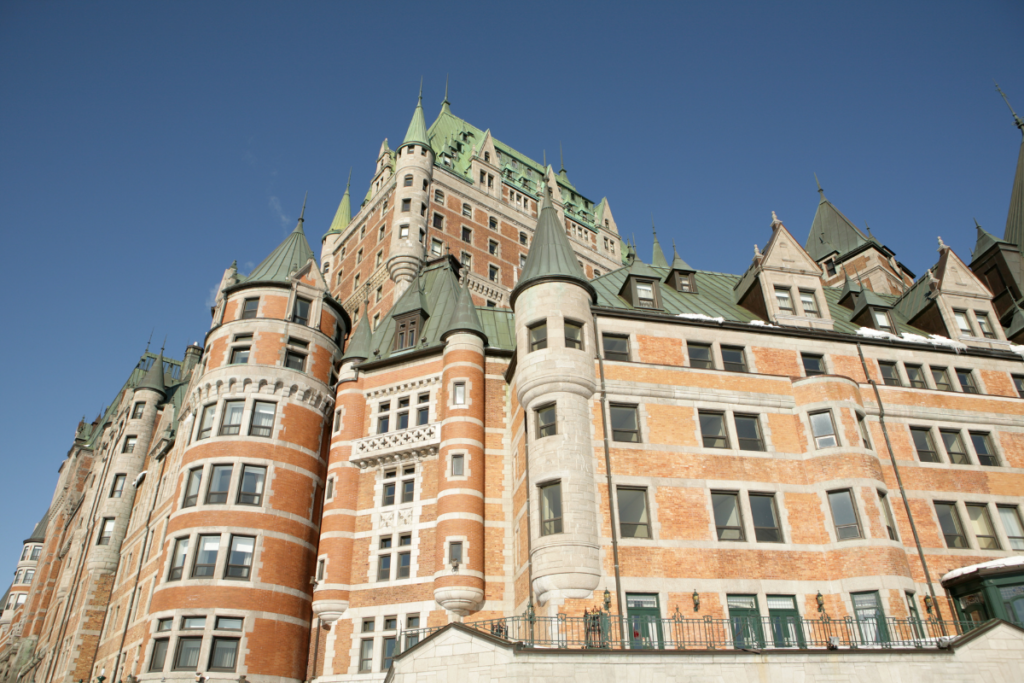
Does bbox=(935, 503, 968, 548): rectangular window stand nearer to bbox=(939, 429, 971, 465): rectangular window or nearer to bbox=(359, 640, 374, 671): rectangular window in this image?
bbox=(939, 429, 971, 465): rectangular window

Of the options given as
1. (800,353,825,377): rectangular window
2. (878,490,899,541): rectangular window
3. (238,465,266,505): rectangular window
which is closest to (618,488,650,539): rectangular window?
(878,490,899,541): rectangular window

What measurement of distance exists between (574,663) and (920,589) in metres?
15.8

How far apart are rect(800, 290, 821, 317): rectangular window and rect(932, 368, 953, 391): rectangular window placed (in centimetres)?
620

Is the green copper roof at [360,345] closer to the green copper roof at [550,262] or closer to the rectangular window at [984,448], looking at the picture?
the green copper roof at [550,262]

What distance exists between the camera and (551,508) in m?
27.1

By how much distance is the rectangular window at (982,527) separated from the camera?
30.1 m

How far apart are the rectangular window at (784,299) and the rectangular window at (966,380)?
8706 millimetres

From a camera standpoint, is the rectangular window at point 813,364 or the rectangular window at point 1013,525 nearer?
the rectangular window at point 1013,525

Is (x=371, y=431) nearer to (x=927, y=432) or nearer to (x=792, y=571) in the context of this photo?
(x=792, y=571)

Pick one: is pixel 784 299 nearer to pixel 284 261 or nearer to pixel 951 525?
pixel 951 525

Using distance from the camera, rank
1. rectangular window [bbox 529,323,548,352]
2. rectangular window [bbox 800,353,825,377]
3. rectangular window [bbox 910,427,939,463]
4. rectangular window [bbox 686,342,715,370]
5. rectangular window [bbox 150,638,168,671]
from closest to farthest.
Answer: rectangular window [bbox 150,638,168,671], rectangular window [bbox 529,323,548,352], rectangular window [bbox 910,427,939,463], rectangular window [bbox 686,342,715,370], rectangular window [bbox 800,353,825,377]

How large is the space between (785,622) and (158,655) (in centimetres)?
2473

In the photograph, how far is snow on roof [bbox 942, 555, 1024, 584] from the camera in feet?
85.9

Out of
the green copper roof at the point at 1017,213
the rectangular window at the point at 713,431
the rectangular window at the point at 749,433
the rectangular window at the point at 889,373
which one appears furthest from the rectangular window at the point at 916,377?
the green copper roof at the point at 1017,213
